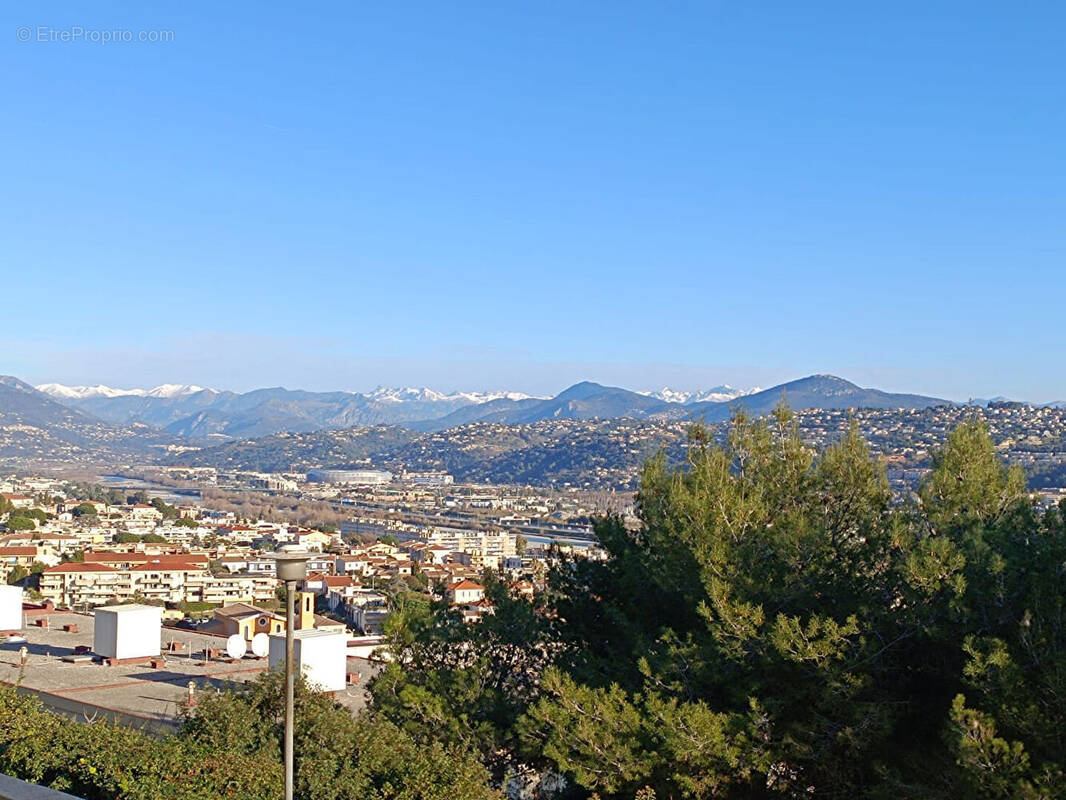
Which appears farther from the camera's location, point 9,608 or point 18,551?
point 18,551

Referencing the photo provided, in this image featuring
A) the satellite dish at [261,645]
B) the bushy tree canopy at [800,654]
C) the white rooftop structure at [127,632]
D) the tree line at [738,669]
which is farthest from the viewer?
the satellite dish at [261,645]

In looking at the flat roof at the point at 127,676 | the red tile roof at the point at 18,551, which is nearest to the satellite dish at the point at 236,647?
the flat roof at the point at 127,676

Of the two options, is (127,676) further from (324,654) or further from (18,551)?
(18,551)

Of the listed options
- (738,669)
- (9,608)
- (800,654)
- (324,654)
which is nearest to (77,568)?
(9,608)

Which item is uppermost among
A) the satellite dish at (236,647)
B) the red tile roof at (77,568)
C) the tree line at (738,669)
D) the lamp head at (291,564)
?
the lamp head at (291,564)

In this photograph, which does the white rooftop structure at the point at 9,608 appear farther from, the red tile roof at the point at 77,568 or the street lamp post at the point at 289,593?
the red tile roof at the point at 77,568

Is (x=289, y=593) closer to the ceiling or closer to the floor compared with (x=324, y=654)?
closer to the ceiling

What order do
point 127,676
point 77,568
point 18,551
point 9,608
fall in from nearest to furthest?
1. point 127,676
2. point 9,608
3. point 77,568
4. point 18,551

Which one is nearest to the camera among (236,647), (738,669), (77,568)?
(738,669)

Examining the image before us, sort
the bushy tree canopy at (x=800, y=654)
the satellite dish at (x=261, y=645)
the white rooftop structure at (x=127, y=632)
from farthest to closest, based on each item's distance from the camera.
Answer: the satellite dish at (x=261, y=645)
the white rooftop structure at (x=127, y=632)
the bushy tree canopy at (x=800, y=654)

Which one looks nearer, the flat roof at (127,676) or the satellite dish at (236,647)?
the flat roof at (127,676)

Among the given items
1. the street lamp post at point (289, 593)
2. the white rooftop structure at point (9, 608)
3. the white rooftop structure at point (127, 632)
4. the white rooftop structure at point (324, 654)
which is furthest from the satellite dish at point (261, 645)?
the street lamp post at point (289, 593)

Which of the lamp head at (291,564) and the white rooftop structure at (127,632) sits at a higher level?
the lamp head at (291,564)

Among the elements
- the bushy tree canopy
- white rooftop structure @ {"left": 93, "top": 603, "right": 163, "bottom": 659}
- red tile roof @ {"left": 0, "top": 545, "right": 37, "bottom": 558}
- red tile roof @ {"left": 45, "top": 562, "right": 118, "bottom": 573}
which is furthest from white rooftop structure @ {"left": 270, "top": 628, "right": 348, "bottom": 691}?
red tile roof @ {"left": 0, "top": 545, "right": 37, "bottom": 558}
